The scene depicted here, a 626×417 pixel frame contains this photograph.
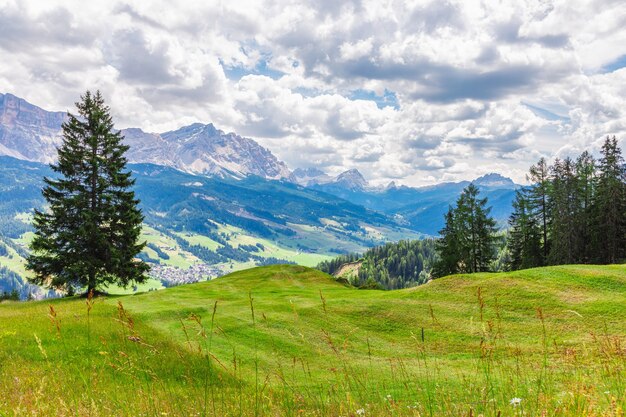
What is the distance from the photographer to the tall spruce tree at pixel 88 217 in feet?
133

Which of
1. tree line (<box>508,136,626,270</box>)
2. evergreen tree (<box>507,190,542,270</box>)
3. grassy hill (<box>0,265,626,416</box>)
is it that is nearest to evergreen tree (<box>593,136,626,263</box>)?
tree line (<box>508,136,626,270</box>)

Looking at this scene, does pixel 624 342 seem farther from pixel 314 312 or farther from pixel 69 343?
pixel 69 343

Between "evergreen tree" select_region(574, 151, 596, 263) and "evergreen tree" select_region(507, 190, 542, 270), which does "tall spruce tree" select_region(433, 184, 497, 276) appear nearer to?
"evergreen tree" select_region(507, 190, 542, 270)

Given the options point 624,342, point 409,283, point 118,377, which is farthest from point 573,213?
point 409,283

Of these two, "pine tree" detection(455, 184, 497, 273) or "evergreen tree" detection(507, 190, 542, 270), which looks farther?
"evergreen tree" detection(507, 190, 542, 270)

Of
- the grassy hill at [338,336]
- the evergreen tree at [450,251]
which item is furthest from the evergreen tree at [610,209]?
the grassy hill at [338,336]

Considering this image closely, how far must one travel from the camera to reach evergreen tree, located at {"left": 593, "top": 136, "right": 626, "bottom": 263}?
61.8 meters

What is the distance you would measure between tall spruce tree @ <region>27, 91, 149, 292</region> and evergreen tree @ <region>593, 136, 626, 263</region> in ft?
219

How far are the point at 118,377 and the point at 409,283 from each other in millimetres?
187409

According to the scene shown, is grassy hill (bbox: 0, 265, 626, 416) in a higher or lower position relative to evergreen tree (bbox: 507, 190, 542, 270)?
lower

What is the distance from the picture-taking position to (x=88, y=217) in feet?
131

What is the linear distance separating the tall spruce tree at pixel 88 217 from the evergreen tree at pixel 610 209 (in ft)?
219

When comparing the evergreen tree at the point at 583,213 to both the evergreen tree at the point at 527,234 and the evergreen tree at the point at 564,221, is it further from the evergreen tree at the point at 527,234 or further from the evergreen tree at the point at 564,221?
the evergreen tree at the point at 527,234

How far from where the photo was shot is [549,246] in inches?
2778
